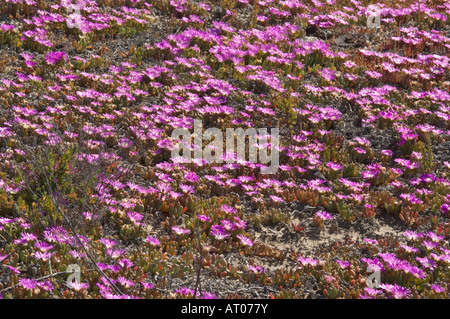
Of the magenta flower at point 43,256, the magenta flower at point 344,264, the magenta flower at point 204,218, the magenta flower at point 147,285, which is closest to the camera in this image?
the magenta flower at point 147,285

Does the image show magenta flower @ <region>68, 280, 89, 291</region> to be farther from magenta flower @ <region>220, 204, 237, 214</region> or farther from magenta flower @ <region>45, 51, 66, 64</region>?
magenta flower @ <region>45, 51, 66, 64</region>

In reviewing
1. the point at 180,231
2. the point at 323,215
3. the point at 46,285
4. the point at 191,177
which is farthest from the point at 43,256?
the point at 323,215

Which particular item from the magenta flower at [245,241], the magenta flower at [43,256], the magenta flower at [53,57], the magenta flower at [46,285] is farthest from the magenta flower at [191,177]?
the magenta flower at [53,57]

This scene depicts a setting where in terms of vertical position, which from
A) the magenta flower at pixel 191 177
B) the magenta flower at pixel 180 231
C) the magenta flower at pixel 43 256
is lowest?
the magenta flower at pixel 180 231

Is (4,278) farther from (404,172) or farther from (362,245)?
(404,172)

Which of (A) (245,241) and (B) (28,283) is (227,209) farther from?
(B) (28,283)

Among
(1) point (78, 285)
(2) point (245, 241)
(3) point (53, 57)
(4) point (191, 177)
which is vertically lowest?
(2) point (245, 241)

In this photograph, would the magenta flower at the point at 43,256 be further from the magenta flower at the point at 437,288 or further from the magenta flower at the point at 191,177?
the magenta flower at the point at 437,288
